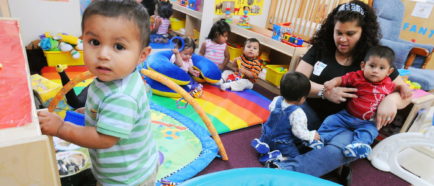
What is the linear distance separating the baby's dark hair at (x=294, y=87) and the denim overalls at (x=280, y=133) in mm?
94

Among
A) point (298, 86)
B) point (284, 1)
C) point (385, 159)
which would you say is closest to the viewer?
point (298, 86)

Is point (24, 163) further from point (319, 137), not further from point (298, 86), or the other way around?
point (319, 137)

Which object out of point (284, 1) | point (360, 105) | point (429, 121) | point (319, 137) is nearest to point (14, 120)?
point (319, 137)

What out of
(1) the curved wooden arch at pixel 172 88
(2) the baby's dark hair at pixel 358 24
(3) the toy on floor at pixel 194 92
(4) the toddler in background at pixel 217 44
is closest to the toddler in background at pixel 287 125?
(1) the curved wooden arch at pixel 172 88

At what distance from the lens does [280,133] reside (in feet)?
5.51

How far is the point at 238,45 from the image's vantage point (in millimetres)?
3521

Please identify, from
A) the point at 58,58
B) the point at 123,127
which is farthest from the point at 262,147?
the point at 58,58

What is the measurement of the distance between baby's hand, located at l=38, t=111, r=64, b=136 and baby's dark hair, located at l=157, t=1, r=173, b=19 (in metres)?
3.74

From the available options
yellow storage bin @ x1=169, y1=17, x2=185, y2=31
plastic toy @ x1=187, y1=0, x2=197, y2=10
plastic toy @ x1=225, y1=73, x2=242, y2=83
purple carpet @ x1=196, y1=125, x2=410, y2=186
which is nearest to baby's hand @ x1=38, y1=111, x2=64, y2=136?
purple carpet @ x1=196, y1=125, x2=410, y2=186

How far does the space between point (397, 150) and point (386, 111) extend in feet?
1.14

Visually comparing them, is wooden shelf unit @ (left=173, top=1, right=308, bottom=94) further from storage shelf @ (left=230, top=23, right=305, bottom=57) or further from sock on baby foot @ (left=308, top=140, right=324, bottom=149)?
sock on baby foot @ (left=308, top=140, right=324, bottom=149)

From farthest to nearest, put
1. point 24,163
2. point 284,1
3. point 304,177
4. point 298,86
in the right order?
point 284,1
point 298,86
point 304,177
point 24,163

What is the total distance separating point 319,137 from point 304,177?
486 mm

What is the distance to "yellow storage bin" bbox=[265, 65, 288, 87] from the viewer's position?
2.79 m
